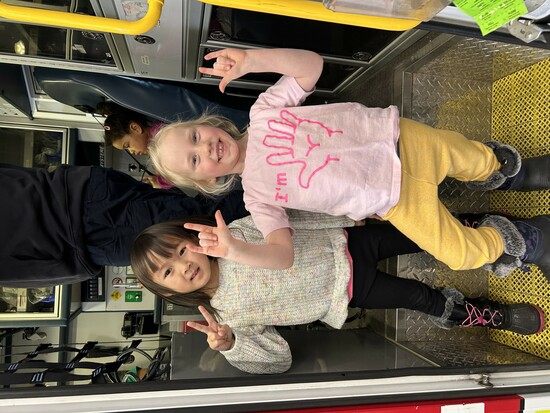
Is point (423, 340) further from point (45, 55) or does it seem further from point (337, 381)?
point (45, 55)

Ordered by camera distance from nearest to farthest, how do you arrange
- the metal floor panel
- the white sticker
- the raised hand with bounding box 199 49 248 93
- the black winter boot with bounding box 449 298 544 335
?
the white sticker, the raised hand with bounding box 199 49 248 93, the black winter boot with bounding box 449 298 544 335, the metal floor panel

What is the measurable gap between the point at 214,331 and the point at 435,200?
946 millimetres

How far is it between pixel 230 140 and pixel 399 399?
3.30ft

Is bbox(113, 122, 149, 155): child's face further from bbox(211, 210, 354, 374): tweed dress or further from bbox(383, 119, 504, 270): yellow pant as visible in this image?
bbox(383, 119, 504, 270): yellow pant

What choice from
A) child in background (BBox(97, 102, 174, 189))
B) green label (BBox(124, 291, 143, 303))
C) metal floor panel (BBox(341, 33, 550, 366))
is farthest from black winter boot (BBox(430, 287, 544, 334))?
green label (BBox(124, 291, 143, 303))

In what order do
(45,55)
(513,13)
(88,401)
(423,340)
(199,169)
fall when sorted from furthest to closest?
(423,340) < (45,55) < (199,169) < (88,401) < (513,13)

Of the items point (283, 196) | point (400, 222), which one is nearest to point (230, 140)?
point (283, 196)

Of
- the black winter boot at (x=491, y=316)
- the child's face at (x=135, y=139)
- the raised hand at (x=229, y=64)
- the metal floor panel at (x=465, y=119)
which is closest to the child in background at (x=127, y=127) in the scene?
the child's face at (x=135, y=139)

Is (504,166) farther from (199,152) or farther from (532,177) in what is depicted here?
(199,152)

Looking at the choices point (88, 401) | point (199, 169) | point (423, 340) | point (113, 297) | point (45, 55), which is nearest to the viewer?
point (88, 401)

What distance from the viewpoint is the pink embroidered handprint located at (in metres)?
1.44

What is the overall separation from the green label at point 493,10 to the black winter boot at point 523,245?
95 cm

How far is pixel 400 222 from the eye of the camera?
1.52m

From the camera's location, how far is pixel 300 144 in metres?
1.45
